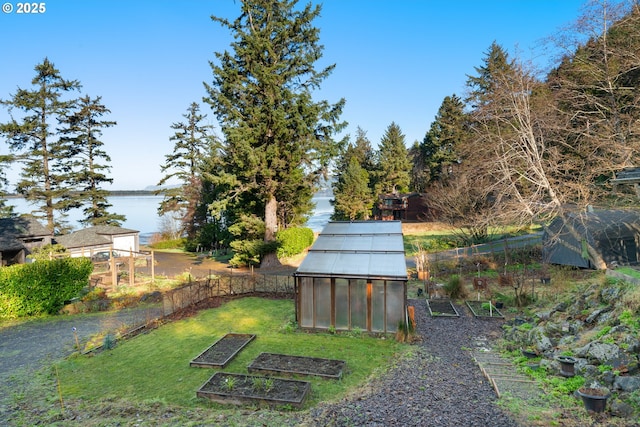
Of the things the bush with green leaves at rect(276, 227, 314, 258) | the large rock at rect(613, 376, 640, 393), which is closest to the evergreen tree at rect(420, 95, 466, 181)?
the bush with green leaves at rect(276, 227, 314, 258)

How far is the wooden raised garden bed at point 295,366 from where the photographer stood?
861cm

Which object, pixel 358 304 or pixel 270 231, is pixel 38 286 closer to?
pixel 270 231

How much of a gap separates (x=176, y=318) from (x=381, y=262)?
8.90m

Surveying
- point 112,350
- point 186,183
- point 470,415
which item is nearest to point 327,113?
point 112,350

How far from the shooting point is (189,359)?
32.8ft

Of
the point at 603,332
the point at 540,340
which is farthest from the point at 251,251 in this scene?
the point at 603,332

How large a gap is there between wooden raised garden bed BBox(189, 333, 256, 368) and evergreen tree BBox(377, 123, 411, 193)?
146ft

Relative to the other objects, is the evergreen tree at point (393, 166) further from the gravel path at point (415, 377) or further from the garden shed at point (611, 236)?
the gravel path at point (415, 377)

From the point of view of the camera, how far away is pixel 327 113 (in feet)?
79.0

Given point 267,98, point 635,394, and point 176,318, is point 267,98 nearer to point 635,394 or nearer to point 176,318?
point 176,318

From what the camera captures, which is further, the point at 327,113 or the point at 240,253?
the point at 240,253

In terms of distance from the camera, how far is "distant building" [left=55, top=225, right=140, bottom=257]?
1059 inches

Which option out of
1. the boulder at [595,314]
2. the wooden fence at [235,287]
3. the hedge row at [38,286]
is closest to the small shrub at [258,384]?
the boulder at [595,314]

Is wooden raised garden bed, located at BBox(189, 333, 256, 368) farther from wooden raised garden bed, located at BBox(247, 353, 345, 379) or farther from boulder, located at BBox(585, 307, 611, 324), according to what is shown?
boulder, located at BBox(585, 307, 611, 324)
